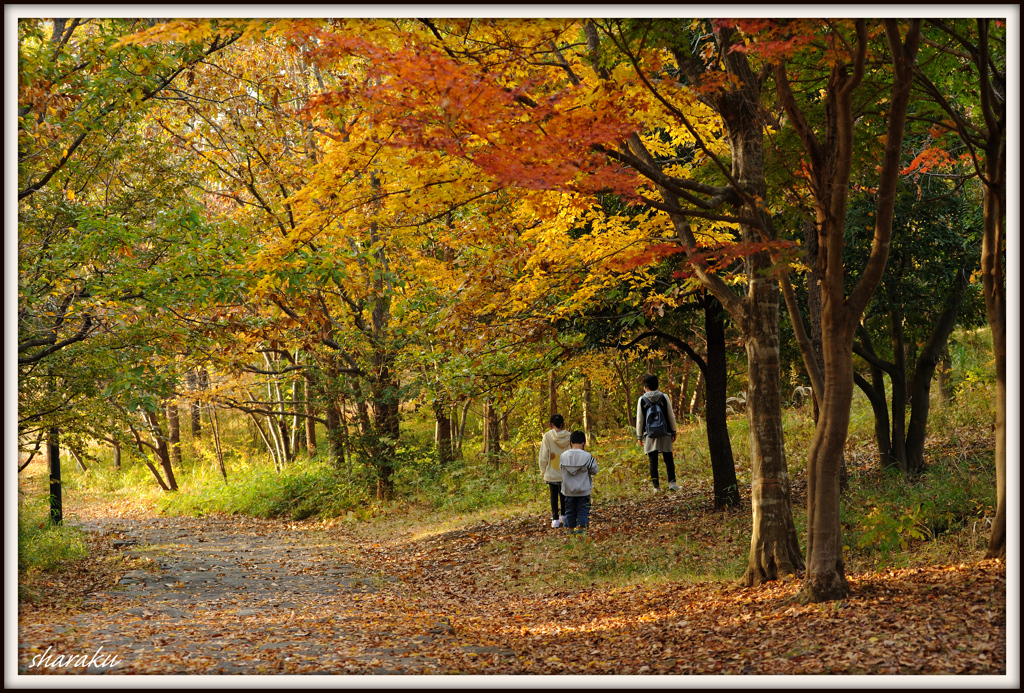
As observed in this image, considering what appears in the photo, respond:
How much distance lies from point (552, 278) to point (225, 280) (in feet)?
13.0

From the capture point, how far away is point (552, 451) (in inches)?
399

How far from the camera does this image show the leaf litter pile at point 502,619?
4.67m

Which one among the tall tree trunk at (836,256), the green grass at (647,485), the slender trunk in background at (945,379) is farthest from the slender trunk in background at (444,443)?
the tall tree trunk at (836,256)

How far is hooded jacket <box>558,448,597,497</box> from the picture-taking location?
32.1 ft

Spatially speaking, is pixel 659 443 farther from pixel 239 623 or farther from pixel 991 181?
pixel 239 623

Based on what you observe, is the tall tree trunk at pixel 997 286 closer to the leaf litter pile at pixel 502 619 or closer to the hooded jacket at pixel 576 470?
the leaf litter pile at pixel 502 619

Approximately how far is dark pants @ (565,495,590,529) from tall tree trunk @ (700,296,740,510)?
73.0 inches

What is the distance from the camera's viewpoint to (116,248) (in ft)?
25.3

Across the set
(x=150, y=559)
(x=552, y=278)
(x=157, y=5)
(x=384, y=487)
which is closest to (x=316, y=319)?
(x=384, y=487)

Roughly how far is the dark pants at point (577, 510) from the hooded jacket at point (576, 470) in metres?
0.15

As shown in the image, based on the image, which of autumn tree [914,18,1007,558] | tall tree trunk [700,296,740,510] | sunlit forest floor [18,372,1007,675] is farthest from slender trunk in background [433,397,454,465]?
autumn tree [914,18,1007,558]

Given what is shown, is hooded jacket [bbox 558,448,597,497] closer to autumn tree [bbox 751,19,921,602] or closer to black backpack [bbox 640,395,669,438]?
black backpack [bbox 640,395,669,438]

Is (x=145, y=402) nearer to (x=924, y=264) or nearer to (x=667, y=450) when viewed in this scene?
(x=667, y=450)

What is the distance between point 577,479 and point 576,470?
0.18 m
